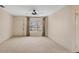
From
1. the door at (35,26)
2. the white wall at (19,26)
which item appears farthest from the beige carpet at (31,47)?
the door at (35,26)

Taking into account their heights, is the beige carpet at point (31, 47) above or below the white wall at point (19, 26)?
below

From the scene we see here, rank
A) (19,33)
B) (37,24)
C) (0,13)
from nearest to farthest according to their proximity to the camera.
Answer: (0,13) < (19,33) < (37,24)

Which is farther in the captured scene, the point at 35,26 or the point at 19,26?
the point at 35,26

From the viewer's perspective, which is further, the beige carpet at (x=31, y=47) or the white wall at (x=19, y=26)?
the white wall at (x=19, y=26)

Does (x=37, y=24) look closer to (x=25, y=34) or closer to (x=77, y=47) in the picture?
(x=25, y=34)

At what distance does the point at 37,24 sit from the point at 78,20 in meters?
5.87

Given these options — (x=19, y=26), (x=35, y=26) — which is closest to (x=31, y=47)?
(x=19, y=26)

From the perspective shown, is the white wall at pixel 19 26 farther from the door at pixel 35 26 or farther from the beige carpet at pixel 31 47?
the beige carpet at pixel 31 47

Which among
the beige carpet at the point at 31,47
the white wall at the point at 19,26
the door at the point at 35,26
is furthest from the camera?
the door at the point at 35,26

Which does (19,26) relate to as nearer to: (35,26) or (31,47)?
(35,26)

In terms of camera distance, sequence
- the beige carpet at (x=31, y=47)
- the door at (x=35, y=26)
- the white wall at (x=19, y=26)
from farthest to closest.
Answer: the door at (x=35, y=26) → the white wall at (x=19, y=26) → the beige carpet at (x=31, y=47)

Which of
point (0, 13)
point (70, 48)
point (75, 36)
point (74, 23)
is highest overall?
point (0, 13)
